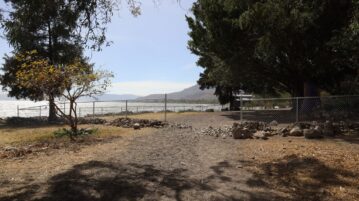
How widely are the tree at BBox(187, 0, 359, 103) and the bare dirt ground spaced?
4.07 meters

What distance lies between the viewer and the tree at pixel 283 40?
15498 millimetres

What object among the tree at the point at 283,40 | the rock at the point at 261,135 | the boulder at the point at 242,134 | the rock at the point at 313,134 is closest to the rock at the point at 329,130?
the rock at the point at 313,134

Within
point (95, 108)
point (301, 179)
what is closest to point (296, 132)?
point (301, 179)

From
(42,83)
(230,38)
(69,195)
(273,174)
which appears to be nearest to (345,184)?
(273,174)

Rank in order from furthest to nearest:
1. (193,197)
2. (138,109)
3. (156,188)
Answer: (138,109), (156,188), (193,197)

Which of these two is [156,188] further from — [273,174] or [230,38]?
[230,38]

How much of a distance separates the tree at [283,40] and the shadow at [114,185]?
6680 millimetres

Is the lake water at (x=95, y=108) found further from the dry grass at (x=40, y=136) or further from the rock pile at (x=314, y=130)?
the rock pile at (x=314, y=130)

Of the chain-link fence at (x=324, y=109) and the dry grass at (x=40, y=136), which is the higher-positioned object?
the chain-link fence at (x=324, y=109)

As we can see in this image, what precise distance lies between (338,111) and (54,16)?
12359 millimetres

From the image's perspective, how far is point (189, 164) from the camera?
9.77m

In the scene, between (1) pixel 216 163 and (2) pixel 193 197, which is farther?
(1) pixel 216 163

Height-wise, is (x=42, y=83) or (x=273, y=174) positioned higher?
(x=42, y=83)

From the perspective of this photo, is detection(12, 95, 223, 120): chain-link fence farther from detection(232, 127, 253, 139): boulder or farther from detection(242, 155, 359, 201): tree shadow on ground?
detection(242, 155, 359, 201): tree shadow on ground
